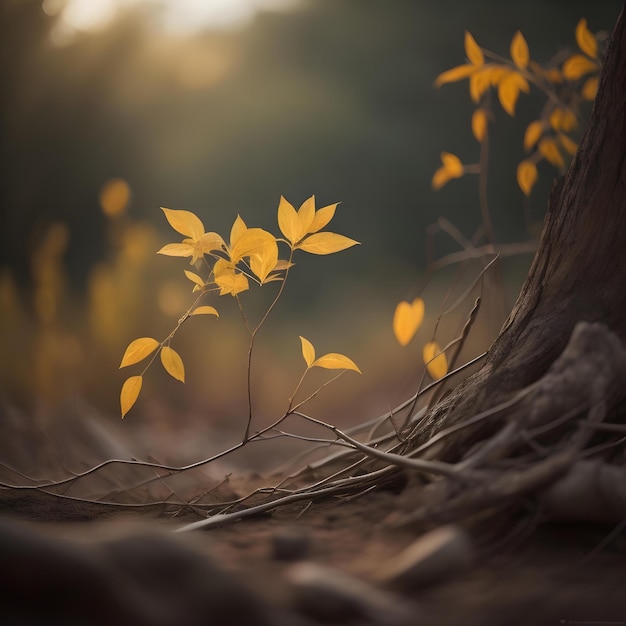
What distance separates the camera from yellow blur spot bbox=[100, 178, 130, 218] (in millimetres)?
1647

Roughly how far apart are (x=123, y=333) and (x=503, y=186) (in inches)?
49.4

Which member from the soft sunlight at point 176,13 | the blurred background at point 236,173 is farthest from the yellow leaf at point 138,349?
the soft sunlight at point 176,13

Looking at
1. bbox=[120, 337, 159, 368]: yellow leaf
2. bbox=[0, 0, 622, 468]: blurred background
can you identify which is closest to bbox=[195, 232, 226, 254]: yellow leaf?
bbox=[120, 337, 159, 368]: yellow leaf

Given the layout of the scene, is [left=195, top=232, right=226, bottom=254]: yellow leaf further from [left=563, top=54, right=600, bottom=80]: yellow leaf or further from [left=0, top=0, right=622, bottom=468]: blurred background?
[left=0, top=0, right=622, bottom=468]: blurred background

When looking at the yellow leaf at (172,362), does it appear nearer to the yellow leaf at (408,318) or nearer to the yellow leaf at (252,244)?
the yellow leaf at (252,244)

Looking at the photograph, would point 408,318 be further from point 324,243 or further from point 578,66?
point 578,66

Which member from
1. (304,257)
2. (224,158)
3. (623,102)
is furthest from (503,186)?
(623,102)

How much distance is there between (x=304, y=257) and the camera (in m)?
1.76

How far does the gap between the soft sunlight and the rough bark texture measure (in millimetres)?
1470

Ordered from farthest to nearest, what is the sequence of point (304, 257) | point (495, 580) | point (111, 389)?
point (304, 257) < point (111, 389) < point (495, 580)

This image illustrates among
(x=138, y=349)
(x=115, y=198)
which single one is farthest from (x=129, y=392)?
(x=115, y=198)

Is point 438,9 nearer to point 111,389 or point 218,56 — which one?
point 218,56

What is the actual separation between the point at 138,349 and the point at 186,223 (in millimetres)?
136

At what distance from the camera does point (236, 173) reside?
1856 mm
